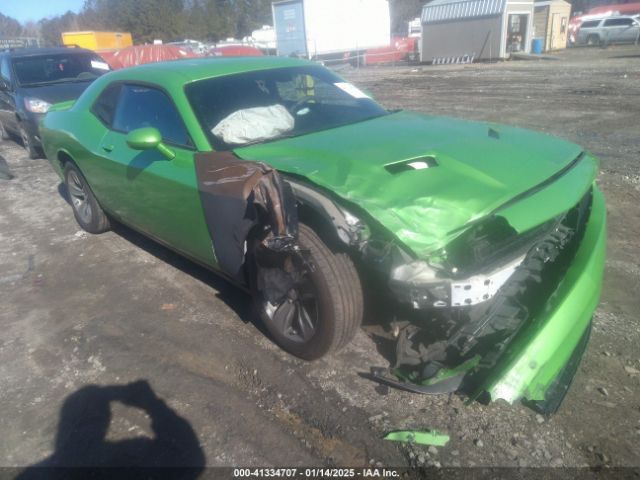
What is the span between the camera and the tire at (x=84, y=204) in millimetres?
4637

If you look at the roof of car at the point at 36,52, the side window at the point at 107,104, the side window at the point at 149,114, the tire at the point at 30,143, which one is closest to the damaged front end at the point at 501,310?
the side window at the point at 149,114

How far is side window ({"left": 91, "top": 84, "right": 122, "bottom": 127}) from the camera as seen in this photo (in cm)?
396

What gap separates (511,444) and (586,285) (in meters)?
0.87

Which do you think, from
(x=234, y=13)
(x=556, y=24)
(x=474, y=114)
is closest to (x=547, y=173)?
(x=474, y=114)

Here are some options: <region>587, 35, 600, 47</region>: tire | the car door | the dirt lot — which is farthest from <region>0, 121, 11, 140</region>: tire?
<region>587, 35, 600, 47</region>: tire

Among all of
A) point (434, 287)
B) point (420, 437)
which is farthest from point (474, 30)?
point (420, 437)

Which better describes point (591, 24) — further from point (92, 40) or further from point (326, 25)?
point (92, 40)

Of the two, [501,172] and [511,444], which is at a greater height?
[501,172]

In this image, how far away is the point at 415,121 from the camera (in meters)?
3.29

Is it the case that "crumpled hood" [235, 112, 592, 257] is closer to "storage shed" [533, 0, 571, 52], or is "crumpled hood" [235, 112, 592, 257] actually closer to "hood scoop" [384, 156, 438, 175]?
"hood scoop" [384, 156, 438, 175]

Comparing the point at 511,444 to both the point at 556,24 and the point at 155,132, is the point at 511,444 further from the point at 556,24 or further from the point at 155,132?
the point at 556,24

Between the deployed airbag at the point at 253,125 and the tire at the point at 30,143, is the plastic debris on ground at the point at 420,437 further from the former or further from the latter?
the tire at the point at 30,143

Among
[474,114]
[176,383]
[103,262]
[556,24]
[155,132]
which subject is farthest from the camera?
[556,24]

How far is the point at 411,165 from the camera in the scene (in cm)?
250
